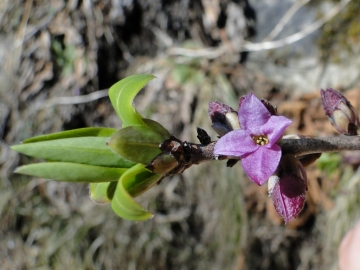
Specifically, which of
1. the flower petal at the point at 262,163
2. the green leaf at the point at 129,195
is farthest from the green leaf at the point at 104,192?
the flower petal at the point at 262,163

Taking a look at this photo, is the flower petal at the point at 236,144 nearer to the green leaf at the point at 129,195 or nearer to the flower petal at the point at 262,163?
the flower petal at the point at 262,163

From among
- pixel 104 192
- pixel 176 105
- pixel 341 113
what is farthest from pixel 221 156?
pixel 176 105

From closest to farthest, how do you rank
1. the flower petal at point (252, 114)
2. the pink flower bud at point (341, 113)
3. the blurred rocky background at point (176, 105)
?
the flower petal at point (252, 114) → the pink flower bud at point (341, 113) → the blurred rocky background at point (176, 105)

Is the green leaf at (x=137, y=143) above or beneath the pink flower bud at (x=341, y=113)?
above

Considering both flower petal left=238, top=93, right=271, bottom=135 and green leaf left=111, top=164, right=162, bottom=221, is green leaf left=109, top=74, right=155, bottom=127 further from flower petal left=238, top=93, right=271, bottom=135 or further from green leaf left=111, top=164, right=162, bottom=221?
flower petal left=238, top=93, right=271, bottom=135

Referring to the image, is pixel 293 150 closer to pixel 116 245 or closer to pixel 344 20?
pixel 344 20

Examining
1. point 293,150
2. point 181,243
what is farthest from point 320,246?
point 293,150

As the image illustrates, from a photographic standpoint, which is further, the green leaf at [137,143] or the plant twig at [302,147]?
the plant twig at [302,147]
